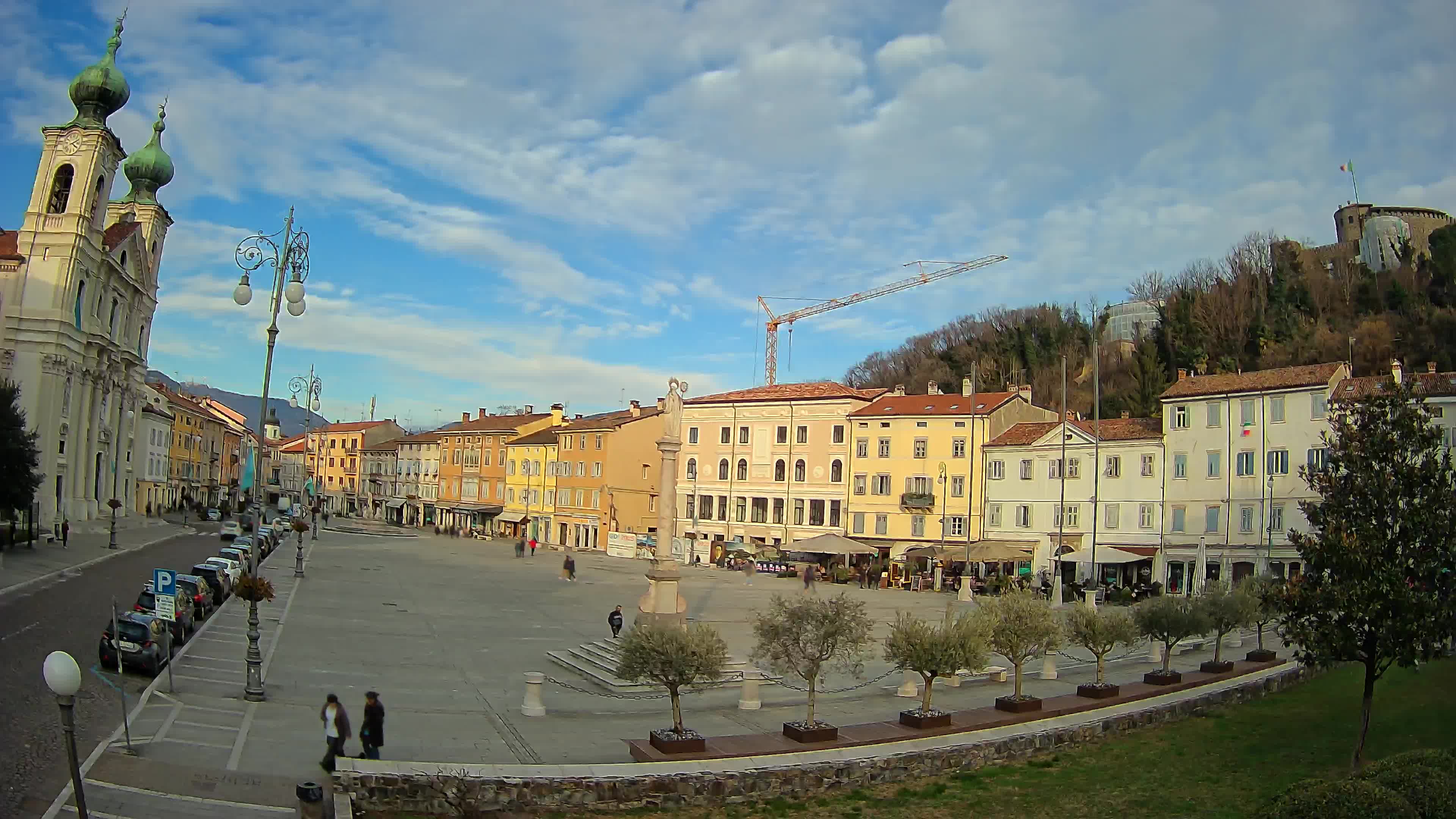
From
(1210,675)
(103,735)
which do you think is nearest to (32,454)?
(103,735)

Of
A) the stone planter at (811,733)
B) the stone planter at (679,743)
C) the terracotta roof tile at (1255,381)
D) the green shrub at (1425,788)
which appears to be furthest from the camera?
the terracotta roof tile at (1255,381)

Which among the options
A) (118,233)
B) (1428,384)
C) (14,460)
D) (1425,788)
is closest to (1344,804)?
(1425,788)

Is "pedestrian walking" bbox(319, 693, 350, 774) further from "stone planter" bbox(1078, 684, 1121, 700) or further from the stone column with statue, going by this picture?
"stone planter" bbox(1078, 684, 1121, 700)

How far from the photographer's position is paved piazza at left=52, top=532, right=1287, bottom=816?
47.7 ft

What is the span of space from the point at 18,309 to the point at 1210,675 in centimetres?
6545

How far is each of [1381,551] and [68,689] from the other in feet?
54.4

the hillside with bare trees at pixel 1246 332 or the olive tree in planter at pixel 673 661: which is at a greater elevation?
the hillside with bare trees at pixel 1246 332

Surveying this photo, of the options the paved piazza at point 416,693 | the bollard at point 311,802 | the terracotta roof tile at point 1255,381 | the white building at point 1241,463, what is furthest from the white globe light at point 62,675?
the terracotta roof tile at point 1255,381

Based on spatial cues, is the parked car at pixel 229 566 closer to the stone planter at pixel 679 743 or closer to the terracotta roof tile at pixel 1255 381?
the stone planter at pixel 679 743

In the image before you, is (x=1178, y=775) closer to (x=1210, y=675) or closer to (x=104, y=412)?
(x=1210, y=675)

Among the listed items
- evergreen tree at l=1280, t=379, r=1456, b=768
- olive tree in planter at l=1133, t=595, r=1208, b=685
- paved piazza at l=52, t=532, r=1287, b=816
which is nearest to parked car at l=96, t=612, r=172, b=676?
paved piazza at l=52, t=532, r=1287, b=816

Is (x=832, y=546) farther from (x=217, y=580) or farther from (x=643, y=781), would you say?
(x=643, y=781)

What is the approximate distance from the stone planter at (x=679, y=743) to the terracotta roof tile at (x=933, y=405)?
46.1 m

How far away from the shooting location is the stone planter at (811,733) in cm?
1609
